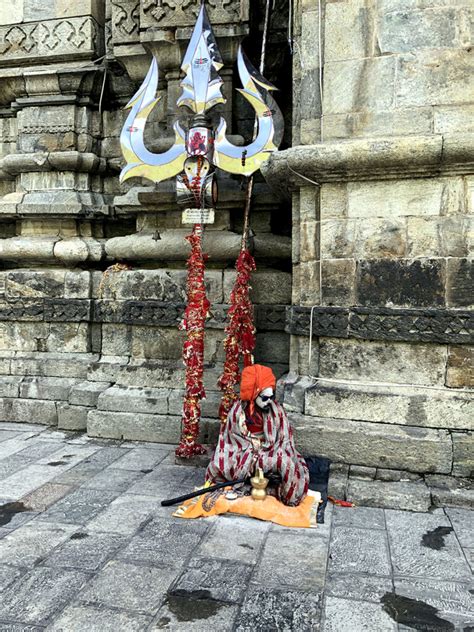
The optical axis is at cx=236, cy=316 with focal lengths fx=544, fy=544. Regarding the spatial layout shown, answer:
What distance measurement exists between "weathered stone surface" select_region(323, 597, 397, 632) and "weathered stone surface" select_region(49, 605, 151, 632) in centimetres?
81

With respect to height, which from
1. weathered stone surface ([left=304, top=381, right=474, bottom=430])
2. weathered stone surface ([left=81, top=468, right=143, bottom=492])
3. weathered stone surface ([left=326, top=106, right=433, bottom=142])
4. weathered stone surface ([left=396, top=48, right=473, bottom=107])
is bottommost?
weathered stone surface ([left=81, top=468, right=143, bottom=492])

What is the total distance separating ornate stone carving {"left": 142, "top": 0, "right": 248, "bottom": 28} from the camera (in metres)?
5.20

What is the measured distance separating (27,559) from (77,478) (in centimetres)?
124

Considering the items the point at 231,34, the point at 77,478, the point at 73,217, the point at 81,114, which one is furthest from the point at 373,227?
the point at 81,114

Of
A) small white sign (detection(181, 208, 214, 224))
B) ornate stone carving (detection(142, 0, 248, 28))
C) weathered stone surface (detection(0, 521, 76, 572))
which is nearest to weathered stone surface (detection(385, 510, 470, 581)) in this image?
weathered stone surface (detection(0, 521, 76, 572))

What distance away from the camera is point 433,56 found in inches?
158

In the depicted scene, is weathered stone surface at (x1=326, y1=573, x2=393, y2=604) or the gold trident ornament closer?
weathered stone surface at (x1=326, y1=573, x2=393, y2=604)

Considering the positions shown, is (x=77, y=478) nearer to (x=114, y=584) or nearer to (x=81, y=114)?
(x=114, y=584)

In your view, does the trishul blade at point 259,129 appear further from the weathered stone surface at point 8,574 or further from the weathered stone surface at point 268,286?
the weathered stone surface at point 8,574

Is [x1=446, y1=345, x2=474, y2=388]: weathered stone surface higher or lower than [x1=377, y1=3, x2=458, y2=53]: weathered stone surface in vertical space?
lower

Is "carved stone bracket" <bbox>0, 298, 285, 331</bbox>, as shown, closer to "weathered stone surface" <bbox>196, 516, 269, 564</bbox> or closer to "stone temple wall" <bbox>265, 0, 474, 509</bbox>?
"stone temple wall" <bbox>265, 0, 474, 509</bbox>

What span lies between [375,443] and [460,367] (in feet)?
2.75

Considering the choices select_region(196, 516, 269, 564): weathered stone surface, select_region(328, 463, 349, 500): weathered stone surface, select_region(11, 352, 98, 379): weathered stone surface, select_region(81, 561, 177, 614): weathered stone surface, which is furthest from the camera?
select_region(11, 352, 98, 379): weathered stone surface

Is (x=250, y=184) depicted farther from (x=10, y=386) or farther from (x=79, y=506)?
(x=10, y=386)
